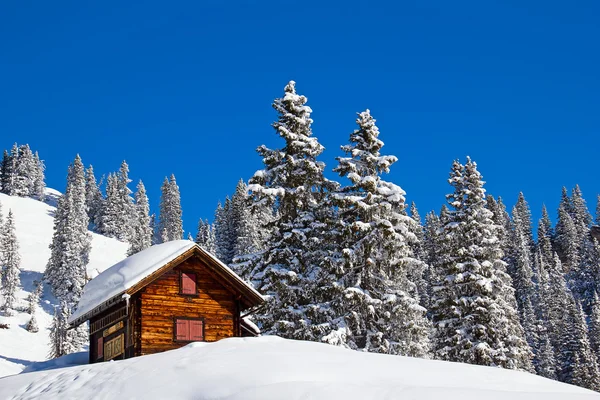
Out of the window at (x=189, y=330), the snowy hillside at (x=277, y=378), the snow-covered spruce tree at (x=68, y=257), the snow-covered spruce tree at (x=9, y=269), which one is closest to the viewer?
the snowy hillside at (x=277, y=378)

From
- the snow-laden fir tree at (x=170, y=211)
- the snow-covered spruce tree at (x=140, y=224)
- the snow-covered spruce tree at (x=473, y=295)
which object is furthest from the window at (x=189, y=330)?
the snow-laden fir tree at (x=170, y=211)

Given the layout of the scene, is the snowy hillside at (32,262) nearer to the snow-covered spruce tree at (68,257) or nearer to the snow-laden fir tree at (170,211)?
the snow-covered spruce tree at (68,257)

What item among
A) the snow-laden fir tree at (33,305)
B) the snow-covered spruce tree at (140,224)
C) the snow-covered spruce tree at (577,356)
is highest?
the snow-covered spruce tree at (140,224)

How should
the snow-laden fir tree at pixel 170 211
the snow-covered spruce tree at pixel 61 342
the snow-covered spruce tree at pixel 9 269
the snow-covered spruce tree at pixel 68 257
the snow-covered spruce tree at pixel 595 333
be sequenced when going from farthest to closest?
the snow-laden fir tree at pixel 170 211
the snow-covered spruce tree at pixel 68 257
the snow-covered spruce tree at pixel 9 269
the snow-covered spruce tree at pixel 595 333
the snow-covered spruce tree at pixel 61 342

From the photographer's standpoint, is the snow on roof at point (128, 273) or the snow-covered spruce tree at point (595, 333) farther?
the snow-covered spruce tree at point (595, 333)

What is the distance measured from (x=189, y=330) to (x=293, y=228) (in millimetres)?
7096

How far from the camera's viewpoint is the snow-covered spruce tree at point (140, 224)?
Result: 115188mm

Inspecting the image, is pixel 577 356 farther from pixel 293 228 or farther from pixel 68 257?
pixel 68 257

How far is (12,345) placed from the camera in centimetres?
6906

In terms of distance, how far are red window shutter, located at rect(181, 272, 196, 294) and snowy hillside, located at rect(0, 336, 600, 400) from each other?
8217mm

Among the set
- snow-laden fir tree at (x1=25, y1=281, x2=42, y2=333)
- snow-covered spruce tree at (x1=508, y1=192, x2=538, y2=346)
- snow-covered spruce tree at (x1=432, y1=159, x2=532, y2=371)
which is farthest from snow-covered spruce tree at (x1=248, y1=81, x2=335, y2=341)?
snow-covered spruce tree at (x1=508, y1=192, x2=538, y2=346)

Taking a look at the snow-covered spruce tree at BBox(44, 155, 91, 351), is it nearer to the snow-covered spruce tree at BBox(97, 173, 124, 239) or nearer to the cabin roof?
the snow-covered spruce tree at BBox(97, 173, 124, 239)

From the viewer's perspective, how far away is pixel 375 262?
114ft

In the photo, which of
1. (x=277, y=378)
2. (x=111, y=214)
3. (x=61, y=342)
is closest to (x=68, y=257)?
(x=61, y=342)
